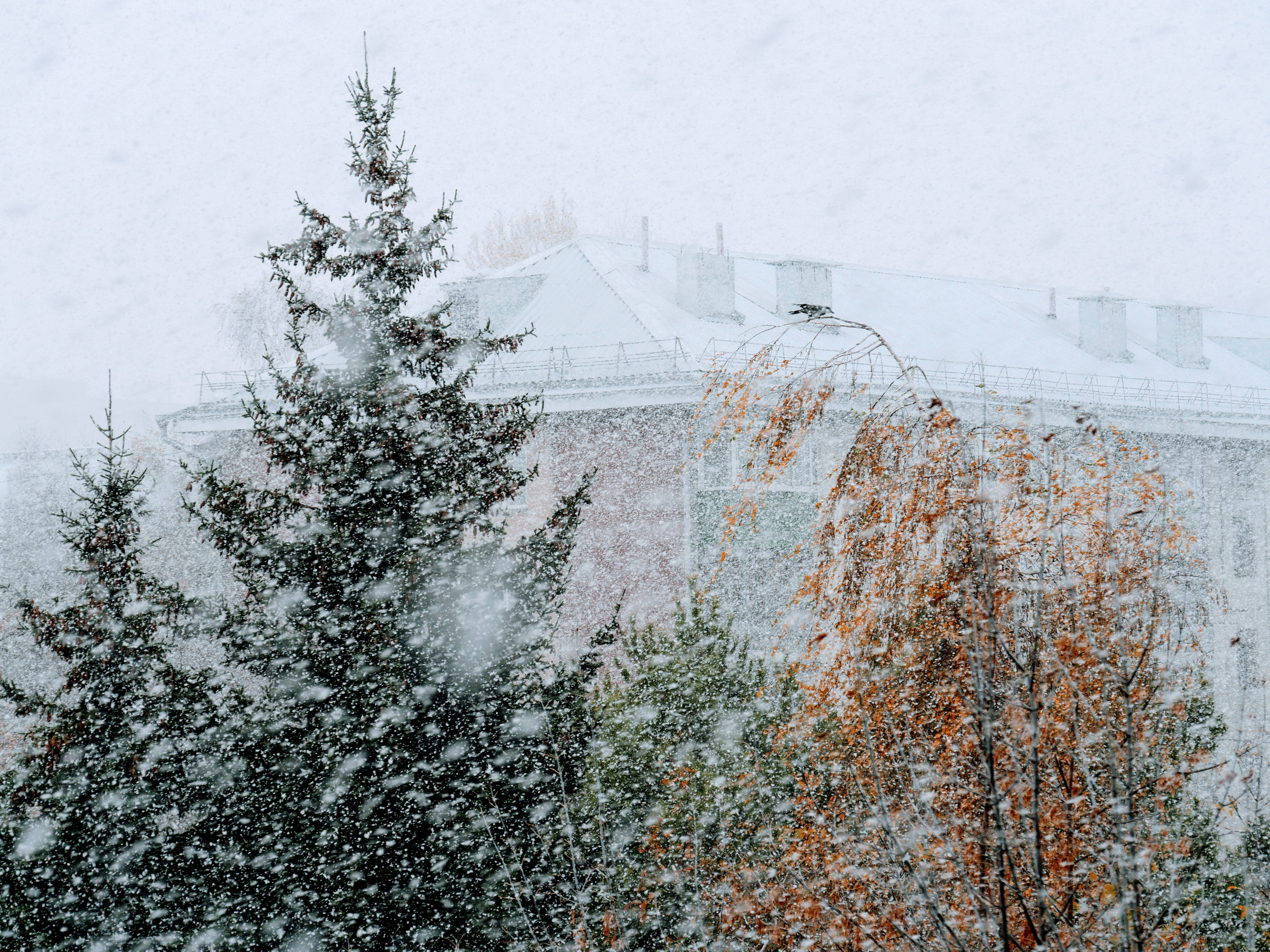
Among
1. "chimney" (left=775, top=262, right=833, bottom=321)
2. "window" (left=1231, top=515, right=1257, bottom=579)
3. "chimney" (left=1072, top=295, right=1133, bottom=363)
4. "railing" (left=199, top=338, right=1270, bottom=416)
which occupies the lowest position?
"window" (left=1231, top=515, right=1257, bottom=579)

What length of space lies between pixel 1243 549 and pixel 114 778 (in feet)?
56.2

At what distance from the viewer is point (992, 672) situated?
8.83ft

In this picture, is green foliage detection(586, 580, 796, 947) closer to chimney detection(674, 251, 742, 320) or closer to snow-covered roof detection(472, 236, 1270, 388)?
snow-covered roof detection(472, 236, 1270, 388)

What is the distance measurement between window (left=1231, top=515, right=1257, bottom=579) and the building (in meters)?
0.03

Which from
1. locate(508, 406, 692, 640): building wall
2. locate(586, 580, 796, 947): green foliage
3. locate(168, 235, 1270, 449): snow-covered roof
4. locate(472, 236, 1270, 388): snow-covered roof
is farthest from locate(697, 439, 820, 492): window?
locate(586, 580, 796, 947): green foliage

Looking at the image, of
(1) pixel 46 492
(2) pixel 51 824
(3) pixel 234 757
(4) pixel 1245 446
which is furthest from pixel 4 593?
(4) pixel 1245 446

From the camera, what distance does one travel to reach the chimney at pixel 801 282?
1619 centimetres

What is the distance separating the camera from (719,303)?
14617mm

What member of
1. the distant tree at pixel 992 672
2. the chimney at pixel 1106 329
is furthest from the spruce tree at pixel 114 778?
the chimney at pixel 1106 329

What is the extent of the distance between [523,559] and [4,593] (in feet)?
55.1

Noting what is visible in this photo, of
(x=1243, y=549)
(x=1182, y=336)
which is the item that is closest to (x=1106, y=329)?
(x=1182, y=336)

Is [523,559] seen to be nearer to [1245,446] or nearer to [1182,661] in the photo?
[1182,661]

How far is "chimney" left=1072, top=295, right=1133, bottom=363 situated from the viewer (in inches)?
725

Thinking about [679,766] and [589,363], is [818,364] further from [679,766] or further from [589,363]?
[679,766]
